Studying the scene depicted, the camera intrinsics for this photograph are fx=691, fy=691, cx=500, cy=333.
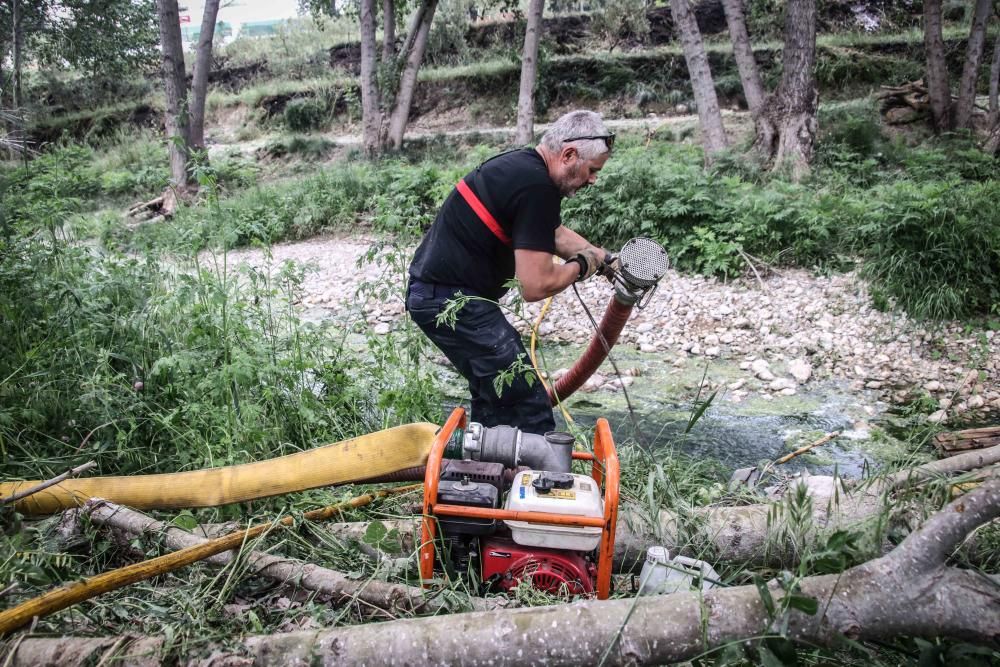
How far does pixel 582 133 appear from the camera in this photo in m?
2.89

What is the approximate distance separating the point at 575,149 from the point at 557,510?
59.8 inches

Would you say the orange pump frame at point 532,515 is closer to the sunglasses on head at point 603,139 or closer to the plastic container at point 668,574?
the plastic container at point 668,574

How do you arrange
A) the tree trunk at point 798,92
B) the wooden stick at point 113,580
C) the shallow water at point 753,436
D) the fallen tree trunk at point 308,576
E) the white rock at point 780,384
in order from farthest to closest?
the tree trunk at point 798,92 < the white rock at point 780,384 < the shallow water at point 753,436 < the fallen tree trunk at point 308,576 < the wooden stick at point 113,580

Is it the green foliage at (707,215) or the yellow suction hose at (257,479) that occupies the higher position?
the green foliage at (707,215)

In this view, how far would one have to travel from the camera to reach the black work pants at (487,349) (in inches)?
120

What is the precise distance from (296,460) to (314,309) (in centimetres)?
505

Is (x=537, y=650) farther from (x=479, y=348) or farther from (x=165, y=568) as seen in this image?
(x=479, y=348)

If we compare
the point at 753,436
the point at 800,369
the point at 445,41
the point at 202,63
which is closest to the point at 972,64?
the point at 800,369

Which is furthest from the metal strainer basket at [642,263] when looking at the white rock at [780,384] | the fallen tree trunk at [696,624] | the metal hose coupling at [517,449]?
the white rock at [780,384]

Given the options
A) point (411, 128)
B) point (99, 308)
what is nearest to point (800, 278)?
point (99, 308)

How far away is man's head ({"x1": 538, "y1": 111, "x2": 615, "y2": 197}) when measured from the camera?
2893 mm

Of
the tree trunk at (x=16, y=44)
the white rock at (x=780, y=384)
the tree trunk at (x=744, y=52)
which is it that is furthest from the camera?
the tree trunk at (x=16, y=44)

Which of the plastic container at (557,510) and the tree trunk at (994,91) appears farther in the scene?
the tree trunk at (994,91)

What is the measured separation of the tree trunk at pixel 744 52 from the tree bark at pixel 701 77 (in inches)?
22.9
